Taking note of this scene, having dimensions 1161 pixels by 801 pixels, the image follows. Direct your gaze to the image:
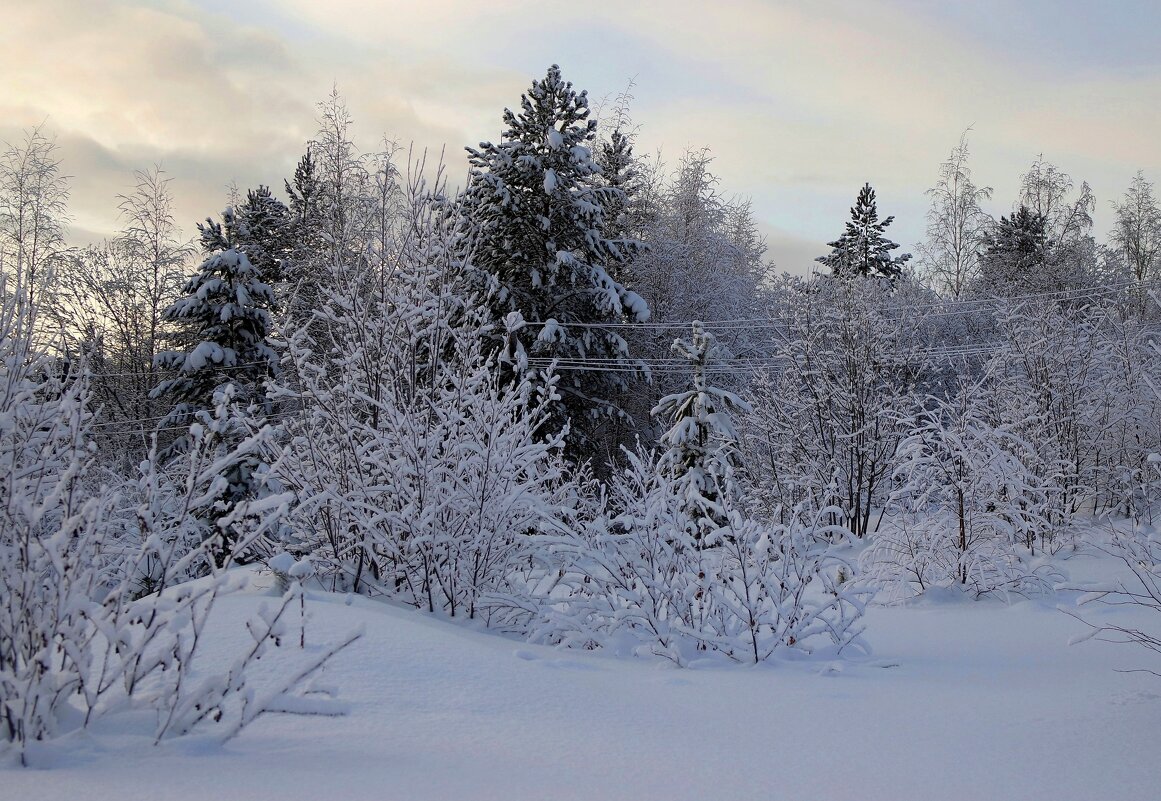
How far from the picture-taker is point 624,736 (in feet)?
11.3

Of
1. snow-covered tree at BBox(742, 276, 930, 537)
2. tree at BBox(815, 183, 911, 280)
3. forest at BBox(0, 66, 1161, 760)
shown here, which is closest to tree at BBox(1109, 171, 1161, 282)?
forest at BBox(0, 66, 1161, 760)

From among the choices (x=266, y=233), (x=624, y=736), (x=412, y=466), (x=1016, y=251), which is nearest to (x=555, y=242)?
(x=266, y=233)

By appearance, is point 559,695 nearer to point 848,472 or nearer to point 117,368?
point 848,472

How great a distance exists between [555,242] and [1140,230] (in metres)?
29.3

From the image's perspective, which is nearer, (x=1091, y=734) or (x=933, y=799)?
(x=933, y=799)

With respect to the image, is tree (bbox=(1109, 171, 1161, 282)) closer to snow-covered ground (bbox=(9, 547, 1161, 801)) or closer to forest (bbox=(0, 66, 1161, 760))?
forest (bbox=(0, 66, 1161, 760))

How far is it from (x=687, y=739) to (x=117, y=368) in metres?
27.3

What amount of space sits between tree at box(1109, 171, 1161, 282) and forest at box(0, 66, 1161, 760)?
14cm

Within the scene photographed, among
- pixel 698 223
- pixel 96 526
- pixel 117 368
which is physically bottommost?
pixel 96 526

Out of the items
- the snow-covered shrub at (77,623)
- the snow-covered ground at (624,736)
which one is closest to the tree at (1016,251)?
the snow-covered ground at (624,736)

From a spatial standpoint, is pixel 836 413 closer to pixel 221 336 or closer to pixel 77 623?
pixel 221 336

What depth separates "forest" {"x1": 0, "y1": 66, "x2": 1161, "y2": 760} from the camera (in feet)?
11.1

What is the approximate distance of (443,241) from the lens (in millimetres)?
8016

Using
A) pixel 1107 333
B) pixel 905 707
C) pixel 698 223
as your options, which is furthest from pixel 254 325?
pixel 1107 333
